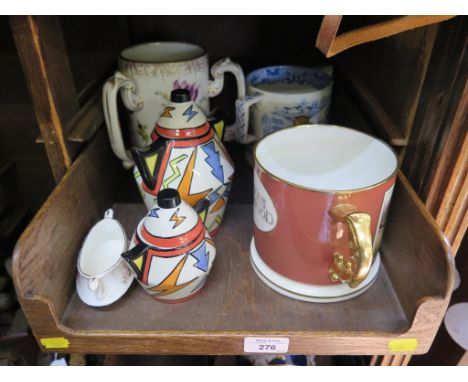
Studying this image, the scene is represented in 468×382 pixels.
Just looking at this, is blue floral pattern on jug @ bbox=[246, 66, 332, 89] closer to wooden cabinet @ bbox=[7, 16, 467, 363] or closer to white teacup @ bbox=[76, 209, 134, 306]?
wooden cabinet @ bbox=[7, 16, 467, 363]

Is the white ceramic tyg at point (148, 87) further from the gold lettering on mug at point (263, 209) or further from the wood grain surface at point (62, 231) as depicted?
the gold lettering on mug at point (263, 209)

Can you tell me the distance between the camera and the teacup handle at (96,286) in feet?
1.58

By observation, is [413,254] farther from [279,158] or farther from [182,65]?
[182,65]

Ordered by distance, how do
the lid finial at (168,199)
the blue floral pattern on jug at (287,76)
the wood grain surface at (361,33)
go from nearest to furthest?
the wood grain surface at (361,33)
the lid finial at (168,199)
the blue floral pattern on jug at (287,76)

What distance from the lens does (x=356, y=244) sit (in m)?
0.40

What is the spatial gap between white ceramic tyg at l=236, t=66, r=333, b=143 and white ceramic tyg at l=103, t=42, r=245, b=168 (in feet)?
0.11

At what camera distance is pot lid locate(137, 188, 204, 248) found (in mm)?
458

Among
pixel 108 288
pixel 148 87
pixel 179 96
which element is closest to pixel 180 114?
pixel 179 96

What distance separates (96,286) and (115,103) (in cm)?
26

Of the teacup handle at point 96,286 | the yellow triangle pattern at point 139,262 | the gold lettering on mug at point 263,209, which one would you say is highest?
the gold lettering on mug at point 263,209

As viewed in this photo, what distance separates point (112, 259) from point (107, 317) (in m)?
0.08

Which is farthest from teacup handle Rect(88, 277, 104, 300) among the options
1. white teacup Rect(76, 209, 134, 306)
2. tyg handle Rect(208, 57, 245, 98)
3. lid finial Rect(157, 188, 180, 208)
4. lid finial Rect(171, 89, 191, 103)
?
tyg handle Rect(208, 57, 245, 98)

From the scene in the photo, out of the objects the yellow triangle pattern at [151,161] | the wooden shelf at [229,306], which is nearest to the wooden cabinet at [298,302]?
the wooden shelf at [229,306]

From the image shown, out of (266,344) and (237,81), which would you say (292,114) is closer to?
(237,81)
